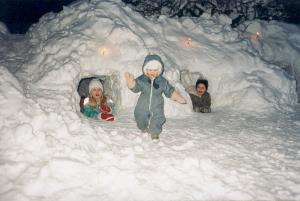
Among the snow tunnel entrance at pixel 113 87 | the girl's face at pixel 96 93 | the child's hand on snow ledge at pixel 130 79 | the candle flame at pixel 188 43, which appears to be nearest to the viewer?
the child's hand on snow ledge at pixel 130 79

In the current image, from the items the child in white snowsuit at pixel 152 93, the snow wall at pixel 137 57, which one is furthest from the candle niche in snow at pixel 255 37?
the child in white snowsuit at pixel 152 93

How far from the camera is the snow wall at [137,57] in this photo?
6023 mm

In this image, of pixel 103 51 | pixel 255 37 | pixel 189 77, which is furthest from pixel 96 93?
pixel 255 37

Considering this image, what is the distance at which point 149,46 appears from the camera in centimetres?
679

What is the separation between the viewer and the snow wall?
6023mm

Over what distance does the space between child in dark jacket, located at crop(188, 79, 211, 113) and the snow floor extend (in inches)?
59.3

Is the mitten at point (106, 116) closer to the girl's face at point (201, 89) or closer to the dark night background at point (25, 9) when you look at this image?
the girl's face at point (201, 89)

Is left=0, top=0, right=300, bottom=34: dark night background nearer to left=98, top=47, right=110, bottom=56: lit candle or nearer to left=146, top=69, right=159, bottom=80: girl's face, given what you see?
left=98, top=47, right=110, bottom=56: lit candle

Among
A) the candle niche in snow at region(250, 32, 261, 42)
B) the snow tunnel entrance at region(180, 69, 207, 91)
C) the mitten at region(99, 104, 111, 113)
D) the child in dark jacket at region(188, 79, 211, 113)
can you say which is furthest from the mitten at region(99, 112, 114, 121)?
the candle niche in snow at region(250, 32, 261, 42)

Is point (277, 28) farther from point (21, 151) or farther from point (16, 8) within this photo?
point (16, 8)

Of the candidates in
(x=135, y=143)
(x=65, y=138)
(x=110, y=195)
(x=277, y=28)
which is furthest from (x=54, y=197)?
(x=277, y=28)

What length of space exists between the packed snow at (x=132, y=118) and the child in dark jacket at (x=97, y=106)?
0.22m

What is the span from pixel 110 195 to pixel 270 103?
15.6 feet

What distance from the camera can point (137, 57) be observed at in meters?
6.39
